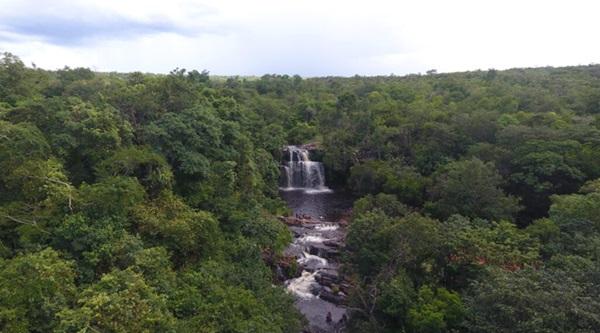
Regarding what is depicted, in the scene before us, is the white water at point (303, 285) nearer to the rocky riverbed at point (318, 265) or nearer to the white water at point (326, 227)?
the rocky riverbed at point (318, 265)

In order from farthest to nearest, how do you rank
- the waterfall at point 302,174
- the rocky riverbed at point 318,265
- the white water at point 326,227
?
the waterfall at point 302,174 < the white water at point 326,227 < the rocky riverbed at point 318,265

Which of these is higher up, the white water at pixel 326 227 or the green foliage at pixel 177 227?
the green foliage at pixel 177 227

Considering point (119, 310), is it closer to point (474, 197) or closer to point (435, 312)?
point (435, 312)

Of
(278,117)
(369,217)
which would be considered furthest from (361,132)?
(369,217)

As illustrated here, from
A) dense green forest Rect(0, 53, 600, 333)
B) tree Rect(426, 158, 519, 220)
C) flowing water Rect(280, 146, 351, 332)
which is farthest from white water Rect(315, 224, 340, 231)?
tree Rect(426, 158, 519, 220)

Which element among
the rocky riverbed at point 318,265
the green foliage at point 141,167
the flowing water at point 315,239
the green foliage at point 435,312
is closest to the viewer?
the green foliage at point 435,312

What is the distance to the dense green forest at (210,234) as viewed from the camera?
45.1 feet

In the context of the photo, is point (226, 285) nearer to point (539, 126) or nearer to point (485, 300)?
point (485, 300)

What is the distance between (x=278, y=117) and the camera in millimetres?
57281

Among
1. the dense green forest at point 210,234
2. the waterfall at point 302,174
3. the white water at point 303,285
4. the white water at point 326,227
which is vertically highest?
the dense green forest at point 210,234

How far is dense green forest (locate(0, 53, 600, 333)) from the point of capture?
13758mm

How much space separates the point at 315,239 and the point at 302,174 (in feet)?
54.2

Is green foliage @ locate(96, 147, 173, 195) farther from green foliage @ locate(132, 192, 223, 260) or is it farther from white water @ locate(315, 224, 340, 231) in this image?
white water @ locate(315, 224, 340, 231)

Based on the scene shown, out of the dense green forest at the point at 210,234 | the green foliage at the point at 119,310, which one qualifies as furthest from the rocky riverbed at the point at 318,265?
the green foliage at the point at 119,310
